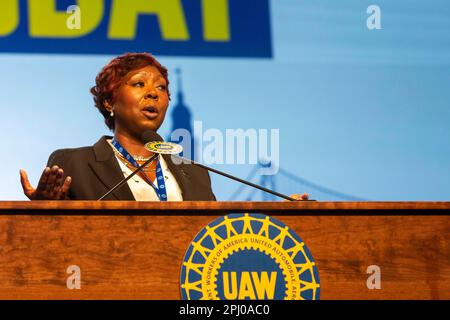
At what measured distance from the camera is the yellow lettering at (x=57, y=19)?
3.35 meters

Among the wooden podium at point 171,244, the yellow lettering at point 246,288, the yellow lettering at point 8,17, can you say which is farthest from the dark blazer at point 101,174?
the yellow lettering at point 8,17

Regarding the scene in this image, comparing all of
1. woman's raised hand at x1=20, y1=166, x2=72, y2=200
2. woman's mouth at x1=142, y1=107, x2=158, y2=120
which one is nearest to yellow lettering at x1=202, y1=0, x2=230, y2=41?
woman's mouth at x1=142, y1=107, x2=158, y2=120

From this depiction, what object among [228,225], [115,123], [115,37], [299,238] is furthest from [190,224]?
[115,37]

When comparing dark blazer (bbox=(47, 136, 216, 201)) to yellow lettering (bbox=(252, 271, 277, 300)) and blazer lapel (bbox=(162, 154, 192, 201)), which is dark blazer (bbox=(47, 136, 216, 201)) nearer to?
blazer lapel (bbox=(162, 154, 192, 201))

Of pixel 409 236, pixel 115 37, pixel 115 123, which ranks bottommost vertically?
pixel 409 236

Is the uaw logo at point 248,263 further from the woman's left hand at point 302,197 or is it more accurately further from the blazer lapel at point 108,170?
the blazer lapel at point 108,170

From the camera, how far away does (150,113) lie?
234 centimetres

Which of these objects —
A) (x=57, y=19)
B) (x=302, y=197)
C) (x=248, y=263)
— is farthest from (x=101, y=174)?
(x=57, y=19)

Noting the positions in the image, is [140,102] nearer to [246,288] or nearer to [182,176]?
[182,176]

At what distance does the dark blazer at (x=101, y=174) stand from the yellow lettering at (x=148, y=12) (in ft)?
3.43

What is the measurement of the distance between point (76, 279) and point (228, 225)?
305 millimetres
